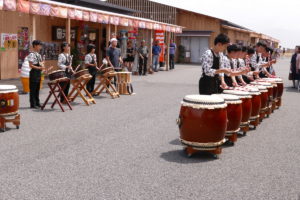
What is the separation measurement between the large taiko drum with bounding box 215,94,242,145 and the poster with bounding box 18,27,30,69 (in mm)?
12036

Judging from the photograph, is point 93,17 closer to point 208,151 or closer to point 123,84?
point 123,84

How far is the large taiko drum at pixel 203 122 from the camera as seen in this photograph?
5.77 meters

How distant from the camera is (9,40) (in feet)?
52.5

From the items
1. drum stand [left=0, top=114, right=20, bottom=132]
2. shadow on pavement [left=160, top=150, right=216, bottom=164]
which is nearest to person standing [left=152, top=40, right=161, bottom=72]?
drum stand [left=0, top=114, right=20, bottom=132]

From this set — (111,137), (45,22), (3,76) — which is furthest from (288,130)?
(45,22)

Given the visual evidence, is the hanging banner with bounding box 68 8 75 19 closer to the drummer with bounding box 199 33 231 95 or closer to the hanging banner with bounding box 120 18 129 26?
the hanging banner with bounding box 120 18 129 26

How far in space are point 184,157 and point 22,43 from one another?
12.6 metres

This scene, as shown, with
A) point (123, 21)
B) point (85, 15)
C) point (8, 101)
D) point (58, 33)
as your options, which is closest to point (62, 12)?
point (85, 15)

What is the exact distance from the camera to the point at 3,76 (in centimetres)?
1594

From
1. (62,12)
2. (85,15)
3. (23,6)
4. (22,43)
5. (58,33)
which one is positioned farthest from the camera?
(58,33)

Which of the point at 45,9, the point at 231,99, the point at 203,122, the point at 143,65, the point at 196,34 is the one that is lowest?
the point at 203,122

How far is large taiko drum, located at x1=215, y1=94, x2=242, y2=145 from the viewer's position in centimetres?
661

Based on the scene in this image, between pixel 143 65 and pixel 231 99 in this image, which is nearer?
pixel 231 99

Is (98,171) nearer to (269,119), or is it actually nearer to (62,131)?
(62,131)
